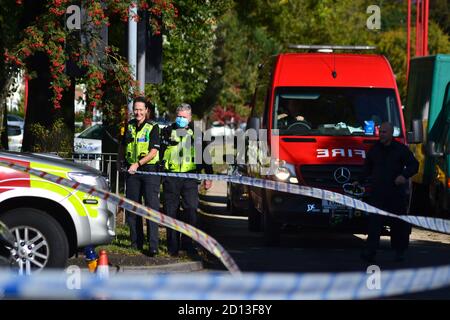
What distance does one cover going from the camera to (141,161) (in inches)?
468

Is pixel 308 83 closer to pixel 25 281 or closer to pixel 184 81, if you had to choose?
pixel 25 281

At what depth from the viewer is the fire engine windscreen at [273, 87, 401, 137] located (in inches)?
553

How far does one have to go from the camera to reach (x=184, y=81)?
32.0 meters

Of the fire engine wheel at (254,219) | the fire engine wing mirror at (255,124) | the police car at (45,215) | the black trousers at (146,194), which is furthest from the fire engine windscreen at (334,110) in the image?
the police car at (45,215)

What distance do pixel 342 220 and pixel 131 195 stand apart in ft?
9.41

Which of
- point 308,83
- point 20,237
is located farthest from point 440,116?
point 20,237

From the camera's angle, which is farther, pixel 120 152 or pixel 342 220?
pixel 342 220

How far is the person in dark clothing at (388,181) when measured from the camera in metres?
12.1

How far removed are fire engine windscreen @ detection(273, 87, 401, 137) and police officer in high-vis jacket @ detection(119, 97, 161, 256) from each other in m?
2.47

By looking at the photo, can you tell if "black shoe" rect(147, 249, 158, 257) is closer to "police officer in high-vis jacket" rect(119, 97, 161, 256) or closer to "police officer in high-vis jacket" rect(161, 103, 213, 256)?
"police officer in high-vis jacket" rect(119, 97, 161, 256)

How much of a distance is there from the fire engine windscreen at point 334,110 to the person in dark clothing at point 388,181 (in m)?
1.77

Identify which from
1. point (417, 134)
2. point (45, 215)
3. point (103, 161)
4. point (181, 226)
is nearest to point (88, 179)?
point (45, 215)

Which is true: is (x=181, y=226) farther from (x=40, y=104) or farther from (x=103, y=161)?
(x=40, y=104)

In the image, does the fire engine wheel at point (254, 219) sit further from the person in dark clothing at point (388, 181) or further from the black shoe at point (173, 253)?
the black shoe at point (173, 253)
